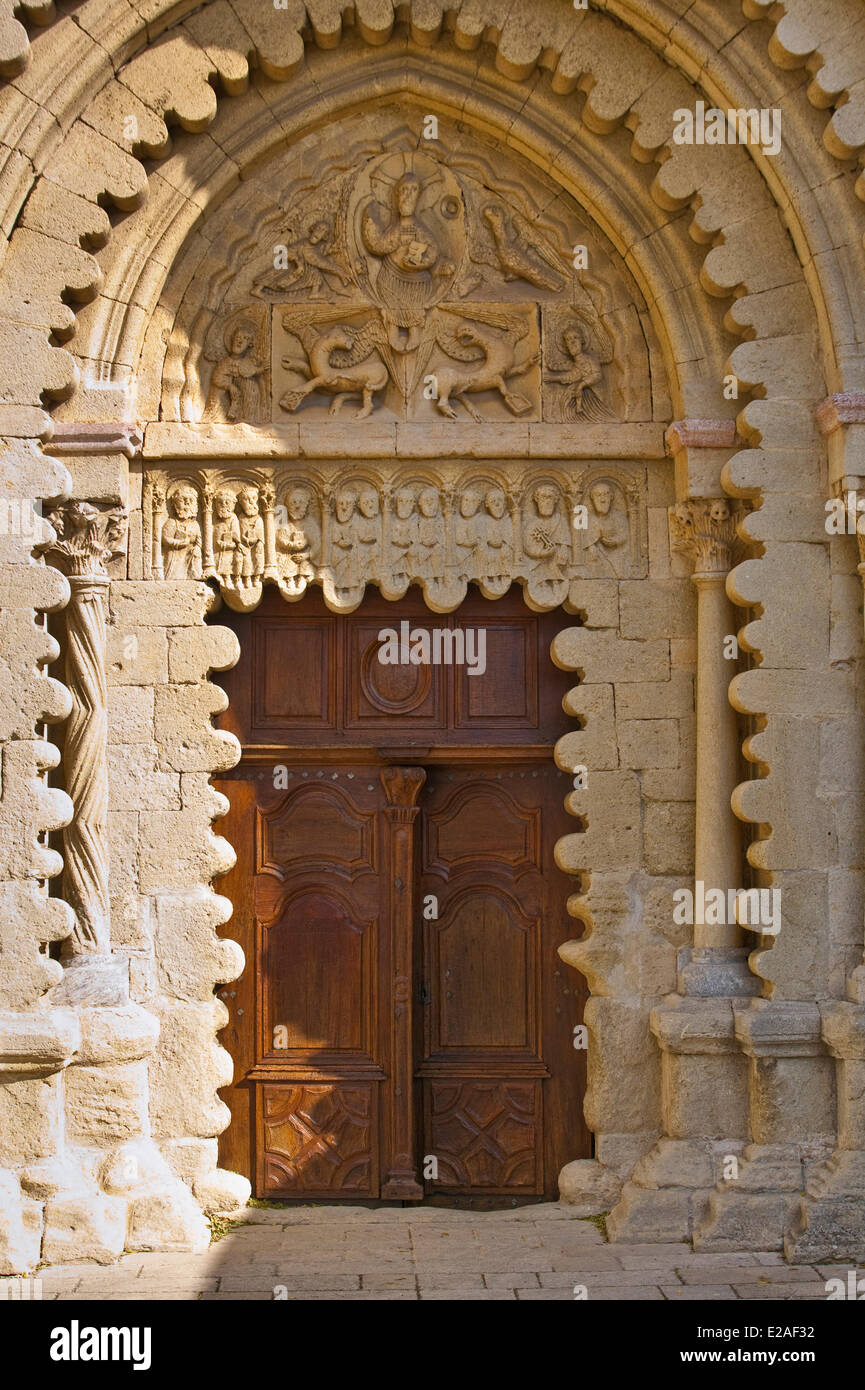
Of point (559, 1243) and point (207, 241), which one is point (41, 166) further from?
point (559, 1243)

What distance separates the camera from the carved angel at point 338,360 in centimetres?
621

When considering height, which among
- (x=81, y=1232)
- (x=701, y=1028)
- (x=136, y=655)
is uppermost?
(x=136, y=655)

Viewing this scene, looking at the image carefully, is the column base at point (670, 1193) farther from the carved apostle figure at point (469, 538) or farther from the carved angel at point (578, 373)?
the carved angel at point (578, 373)

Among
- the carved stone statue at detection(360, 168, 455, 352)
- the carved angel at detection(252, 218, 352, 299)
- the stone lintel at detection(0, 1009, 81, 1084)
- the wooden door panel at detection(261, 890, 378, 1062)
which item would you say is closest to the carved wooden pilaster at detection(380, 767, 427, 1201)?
the wooden door panel at detection(261, 890, 378, 1062)

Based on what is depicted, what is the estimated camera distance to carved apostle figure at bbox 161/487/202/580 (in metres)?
6.08

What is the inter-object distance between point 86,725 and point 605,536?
7.84 ft

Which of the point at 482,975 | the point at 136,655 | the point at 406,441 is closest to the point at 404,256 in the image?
the point at 406,441

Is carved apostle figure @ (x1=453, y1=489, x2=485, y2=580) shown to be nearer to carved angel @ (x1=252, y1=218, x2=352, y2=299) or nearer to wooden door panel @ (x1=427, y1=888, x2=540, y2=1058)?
carved angel @ (x1=252, y1=218, x2=352, y2=299)

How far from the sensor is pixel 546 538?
6.17 metres

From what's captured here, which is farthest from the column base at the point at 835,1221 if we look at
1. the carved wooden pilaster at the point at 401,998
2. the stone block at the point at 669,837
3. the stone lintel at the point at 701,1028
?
the carved wooden pilaster at the point at 401,998

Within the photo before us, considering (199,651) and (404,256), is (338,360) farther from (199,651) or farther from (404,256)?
(199,651)

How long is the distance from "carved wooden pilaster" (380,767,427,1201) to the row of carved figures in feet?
3.11

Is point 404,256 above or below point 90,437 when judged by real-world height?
above

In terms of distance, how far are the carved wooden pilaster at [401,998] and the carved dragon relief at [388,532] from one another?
2.95ft
